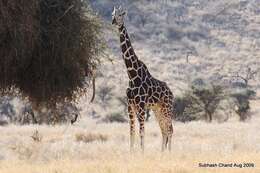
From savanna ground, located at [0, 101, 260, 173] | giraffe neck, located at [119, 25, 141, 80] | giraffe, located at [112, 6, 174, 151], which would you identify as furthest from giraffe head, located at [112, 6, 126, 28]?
savanna ground, located at [0, 101, 260, 173]

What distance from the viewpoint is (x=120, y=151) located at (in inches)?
677

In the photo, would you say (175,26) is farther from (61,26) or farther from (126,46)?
(61,26)

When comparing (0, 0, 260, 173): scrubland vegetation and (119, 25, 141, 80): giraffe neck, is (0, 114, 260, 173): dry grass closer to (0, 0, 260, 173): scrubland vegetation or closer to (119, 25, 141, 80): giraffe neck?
(0, 0, 260, 173): scrubland vegetation

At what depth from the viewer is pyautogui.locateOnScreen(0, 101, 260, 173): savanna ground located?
11406 mm

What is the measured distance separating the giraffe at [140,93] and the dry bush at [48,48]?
19.2 ft

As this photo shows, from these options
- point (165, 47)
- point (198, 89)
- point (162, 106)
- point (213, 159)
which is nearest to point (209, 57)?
point (165, 47)

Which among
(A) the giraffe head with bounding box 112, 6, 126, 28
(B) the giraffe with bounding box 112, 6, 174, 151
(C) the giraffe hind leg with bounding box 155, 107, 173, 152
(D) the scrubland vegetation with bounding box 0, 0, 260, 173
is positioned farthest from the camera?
(C) the giraffe hind leg with bounding box 155, 107, 173, 152

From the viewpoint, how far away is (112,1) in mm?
73125

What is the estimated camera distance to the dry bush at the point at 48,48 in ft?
29.4

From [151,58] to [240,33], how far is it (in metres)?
13.9

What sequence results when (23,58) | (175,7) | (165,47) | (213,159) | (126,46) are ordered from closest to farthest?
1. (23,58)
2. (213,159)
3. (126,46)
4. (165,47)
5. (175,7)

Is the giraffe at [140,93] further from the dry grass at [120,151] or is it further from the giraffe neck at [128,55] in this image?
the dry grass at [120,151]

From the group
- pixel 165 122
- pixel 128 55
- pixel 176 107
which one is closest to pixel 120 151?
pixel 165 122

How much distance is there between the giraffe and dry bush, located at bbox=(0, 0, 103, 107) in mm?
5860
